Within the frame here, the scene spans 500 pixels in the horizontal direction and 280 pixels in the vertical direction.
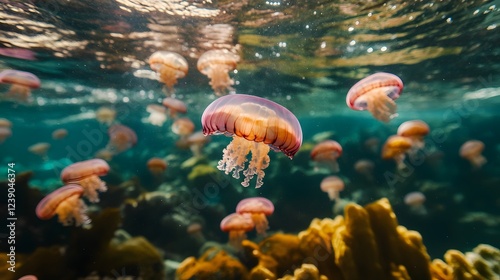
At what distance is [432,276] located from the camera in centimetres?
306

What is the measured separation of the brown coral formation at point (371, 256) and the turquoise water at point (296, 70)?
4.27 meters

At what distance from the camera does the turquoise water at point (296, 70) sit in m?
6.20

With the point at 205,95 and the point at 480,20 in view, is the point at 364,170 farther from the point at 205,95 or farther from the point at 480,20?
the point at 205,95

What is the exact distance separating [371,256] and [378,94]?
2.30 meters

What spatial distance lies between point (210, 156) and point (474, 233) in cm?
941

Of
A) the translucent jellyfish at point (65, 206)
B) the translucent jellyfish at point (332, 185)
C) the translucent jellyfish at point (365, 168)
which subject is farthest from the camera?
the translucent jellyfish at point (365, 168)

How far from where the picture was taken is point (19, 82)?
634 cm

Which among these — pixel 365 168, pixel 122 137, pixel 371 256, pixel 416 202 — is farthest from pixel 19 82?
Answer: pixel 416 202

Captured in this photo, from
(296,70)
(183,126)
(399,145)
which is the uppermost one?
(296,70)

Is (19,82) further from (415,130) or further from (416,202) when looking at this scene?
(416,202)

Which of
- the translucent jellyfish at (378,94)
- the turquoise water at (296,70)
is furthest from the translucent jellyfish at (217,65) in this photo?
the translucent jellyfish at (378,94)

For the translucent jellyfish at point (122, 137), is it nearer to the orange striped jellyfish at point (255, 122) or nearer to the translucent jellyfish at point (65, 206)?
the translucent jellyfish at point (65, 206)

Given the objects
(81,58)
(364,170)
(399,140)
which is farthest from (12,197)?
(364,170)

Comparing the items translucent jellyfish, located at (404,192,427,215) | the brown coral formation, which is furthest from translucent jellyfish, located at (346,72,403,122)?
translucent jellyfish, located at (404,192,427,215)
